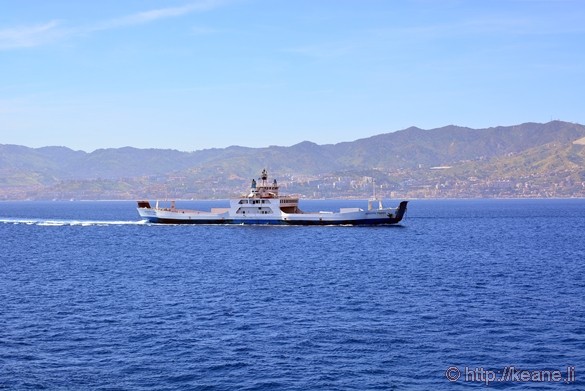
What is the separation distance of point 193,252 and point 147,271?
23944 mm

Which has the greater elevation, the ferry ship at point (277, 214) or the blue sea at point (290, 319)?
the ferry ship at point (277, 214)

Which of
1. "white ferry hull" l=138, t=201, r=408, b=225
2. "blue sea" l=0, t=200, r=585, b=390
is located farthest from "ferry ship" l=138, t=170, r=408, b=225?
"blue sea" l=0, t=200, r=585, b=390

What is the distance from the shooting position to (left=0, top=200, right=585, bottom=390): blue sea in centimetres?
4469

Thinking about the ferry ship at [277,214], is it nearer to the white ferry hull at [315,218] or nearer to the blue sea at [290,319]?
the white ferry hull at [315,218]

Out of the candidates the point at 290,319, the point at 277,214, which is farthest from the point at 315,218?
the point at 290,319

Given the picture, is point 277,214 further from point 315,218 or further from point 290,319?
point 290,319

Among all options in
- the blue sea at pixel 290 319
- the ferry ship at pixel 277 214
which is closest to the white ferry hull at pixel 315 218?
the ferry ship at pixel 277 214

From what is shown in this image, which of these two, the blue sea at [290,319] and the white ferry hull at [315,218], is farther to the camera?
the white ferry hull at [315,218]

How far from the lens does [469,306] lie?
64.8 meters

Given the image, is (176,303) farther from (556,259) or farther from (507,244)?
(507,244)

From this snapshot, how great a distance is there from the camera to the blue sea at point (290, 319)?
44688mm

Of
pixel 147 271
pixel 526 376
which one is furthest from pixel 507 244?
pixel 526 376

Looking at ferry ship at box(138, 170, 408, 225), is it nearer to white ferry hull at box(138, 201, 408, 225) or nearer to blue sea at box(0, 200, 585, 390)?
white ferry hull at box(138, 201, 408, 225)

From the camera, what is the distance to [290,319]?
195 feet
